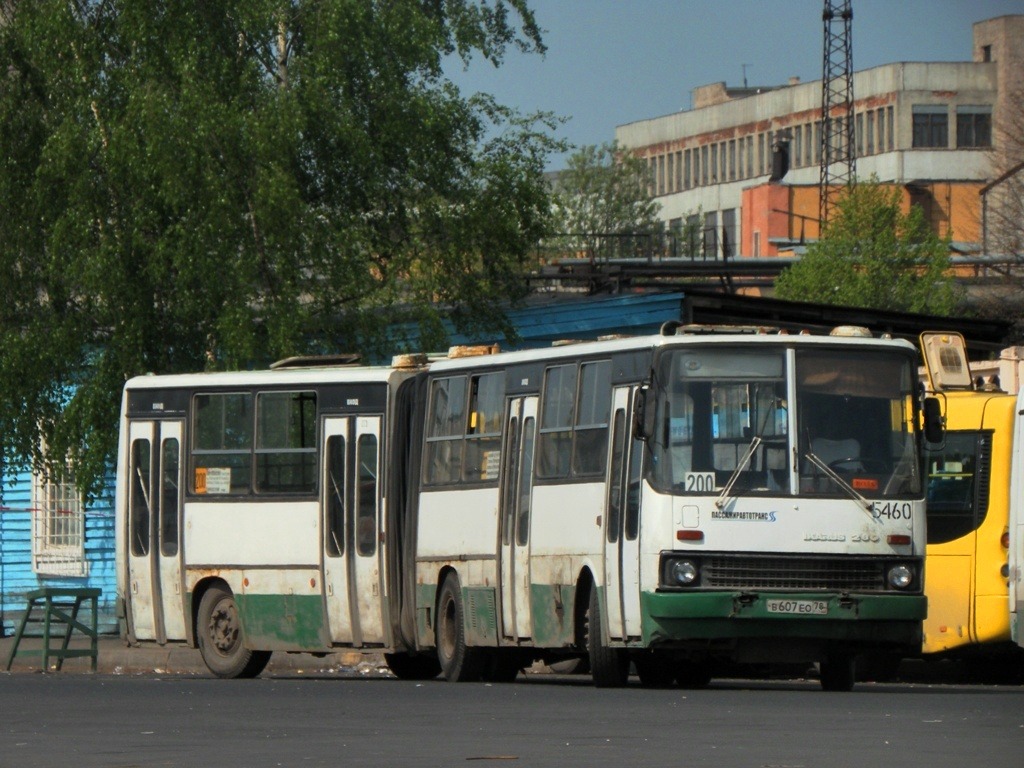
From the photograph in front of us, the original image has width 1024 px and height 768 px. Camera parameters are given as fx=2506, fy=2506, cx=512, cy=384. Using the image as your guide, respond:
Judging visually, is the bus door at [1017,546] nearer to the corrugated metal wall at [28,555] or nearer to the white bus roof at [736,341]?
the white bus roof at [736,341]

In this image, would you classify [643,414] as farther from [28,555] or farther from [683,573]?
[28,555]

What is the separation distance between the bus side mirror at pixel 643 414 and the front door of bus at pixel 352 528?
419 cm

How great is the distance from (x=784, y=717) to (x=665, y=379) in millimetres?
4432

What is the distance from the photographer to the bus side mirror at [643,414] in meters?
18.0

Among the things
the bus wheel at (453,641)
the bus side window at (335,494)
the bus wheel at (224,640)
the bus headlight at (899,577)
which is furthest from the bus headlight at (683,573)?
the bus wheel at (224,640)

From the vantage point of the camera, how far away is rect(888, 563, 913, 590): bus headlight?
714 inches

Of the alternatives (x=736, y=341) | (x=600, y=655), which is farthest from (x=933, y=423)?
(x=600, y=655)

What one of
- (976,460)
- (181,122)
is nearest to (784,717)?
(976,460)

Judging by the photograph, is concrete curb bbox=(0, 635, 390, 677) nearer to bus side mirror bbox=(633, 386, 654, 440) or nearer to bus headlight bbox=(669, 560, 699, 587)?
bus side mirror bbox=(633, 386, 654, 440)

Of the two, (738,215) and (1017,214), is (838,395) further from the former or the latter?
(738,215)

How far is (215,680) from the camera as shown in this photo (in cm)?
2239

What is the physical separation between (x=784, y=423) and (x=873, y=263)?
47596 mm

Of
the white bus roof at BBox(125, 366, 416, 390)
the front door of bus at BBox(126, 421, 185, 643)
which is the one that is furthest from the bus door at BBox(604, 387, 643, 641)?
the front door of bus at BBox(126, 421, 185, 643)

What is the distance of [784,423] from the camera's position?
1823 cm
